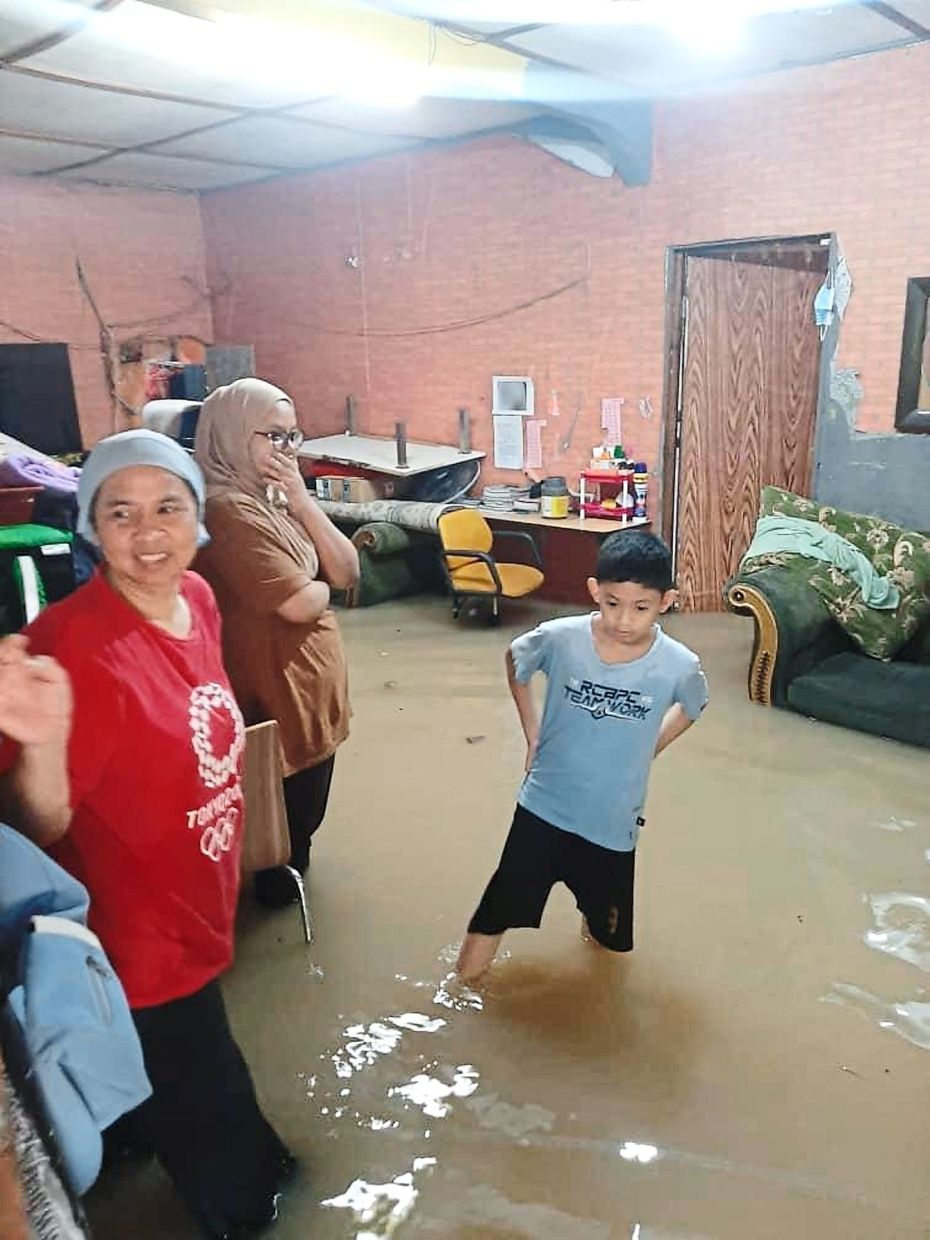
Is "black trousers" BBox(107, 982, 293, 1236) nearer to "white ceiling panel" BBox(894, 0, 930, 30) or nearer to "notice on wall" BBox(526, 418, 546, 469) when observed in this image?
"white ceiling panel" BBox(894, 0, 930, 30)

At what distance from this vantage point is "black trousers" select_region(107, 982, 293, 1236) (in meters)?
1.53

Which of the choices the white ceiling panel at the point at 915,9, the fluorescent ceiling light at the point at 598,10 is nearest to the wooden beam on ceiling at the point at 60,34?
the fluorescent ceiling light at the point at 598,10

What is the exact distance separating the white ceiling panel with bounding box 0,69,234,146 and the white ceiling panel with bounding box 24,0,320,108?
9.8 inches

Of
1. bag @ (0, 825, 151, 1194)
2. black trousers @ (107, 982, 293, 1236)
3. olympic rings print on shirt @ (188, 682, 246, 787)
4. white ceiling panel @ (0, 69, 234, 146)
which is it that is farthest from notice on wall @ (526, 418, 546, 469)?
bag @ (0, 825, 151, 1194)

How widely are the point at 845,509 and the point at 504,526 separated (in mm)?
2159

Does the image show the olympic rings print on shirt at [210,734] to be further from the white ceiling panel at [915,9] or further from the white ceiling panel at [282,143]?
the white ceiling panel at [282,143]

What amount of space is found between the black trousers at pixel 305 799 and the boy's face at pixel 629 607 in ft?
Answer: 3.14

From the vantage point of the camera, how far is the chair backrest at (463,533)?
5.69 meters

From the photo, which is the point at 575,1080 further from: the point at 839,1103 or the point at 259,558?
the point at 259,558

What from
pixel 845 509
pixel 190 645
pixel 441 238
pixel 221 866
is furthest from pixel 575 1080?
pixel 441 238

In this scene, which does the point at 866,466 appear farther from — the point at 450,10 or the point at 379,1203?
the point at 379,1203

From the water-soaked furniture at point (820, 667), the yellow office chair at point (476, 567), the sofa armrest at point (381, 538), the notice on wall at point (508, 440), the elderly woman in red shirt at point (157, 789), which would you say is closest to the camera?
the elderly woman in red shirt at point (157, 789)

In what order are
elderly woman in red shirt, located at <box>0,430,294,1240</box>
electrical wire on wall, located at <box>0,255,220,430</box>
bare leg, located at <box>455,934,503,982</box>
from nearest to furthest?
1. elderly woman in red shirt, located at <box>0,430,294,1240</box>
2. bare leg, located at <box>455,934,503,982</box>
3. electrical wire on wall, located at <box>0,255,220,430</box>

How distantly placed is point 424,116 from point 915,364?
3.06 metres
